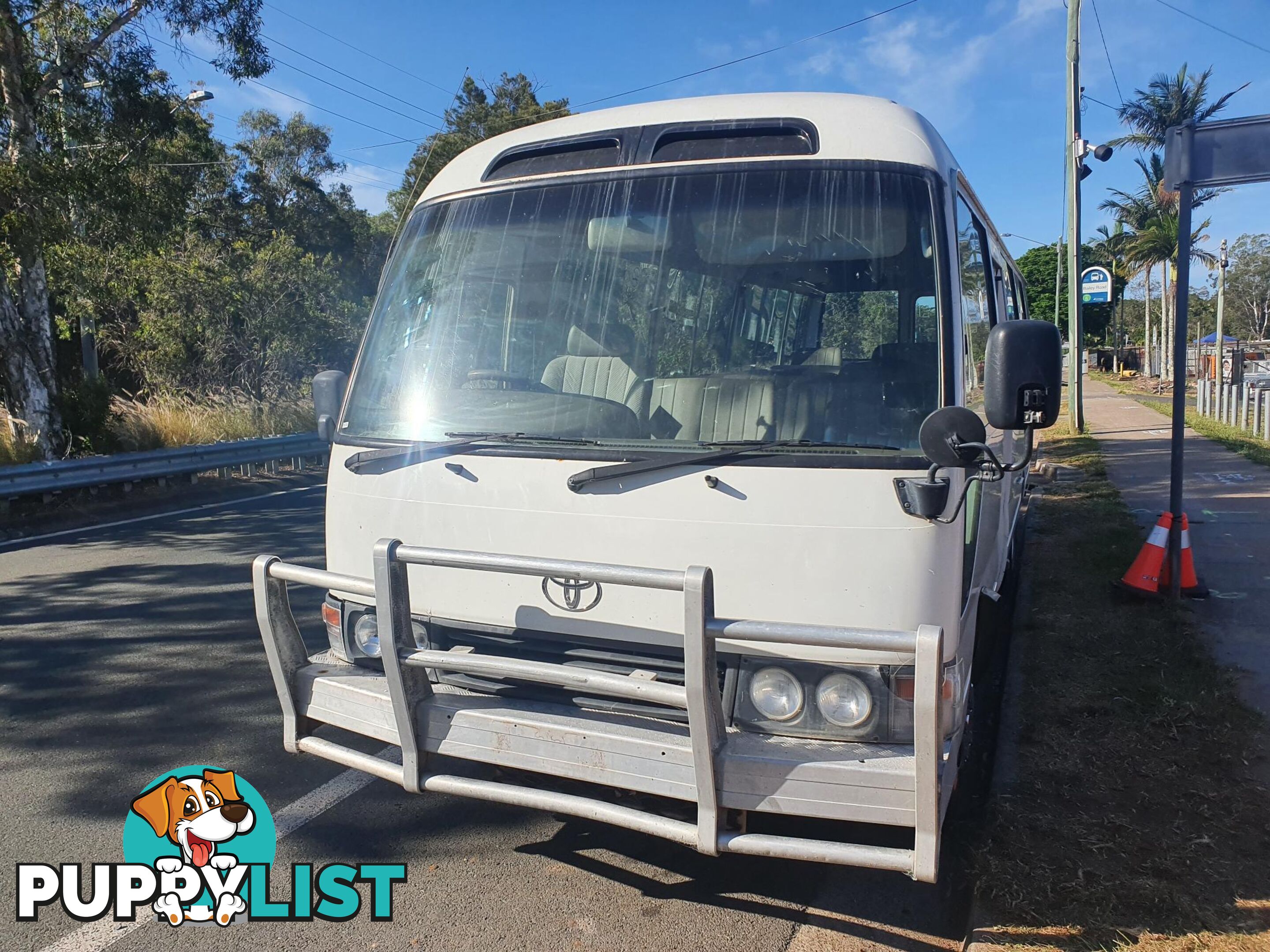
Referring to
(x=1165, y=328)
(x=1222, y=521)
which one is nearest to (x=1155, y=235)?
(x=1165, y=328)

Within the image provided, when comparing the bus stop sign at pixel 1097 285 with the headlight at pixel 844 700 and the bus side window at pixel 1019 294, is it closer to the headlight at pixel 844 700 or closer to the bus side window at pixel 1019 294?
the bus side window at pixel 1019 294

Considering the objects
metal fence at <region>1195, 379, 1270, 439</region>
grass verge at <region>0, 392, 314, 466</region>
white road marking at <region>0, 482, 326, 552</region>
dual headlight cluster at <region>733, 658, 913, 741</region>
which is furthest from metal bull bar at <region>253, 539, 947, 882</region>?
metal fence at <region>1195, 379, 1270, 439</region>

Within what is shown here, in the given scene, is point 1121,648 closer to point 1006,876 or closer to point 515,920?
point 1006,876

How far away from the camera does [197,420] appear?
619 inches

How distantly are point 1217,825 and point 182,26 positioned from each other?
1499cm

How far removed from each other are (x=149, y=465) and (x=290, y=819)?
10.3 meters

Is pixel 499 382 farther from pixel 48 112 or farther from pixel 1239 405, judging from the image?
pixel 1239 405

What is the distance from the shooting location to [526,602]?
318 cm

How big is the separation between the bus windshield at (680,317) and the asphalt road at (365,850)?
1565mm

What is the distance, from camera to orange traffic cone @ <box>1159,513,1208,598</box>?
6.55 metres

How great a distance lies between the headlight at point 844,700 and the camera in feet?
9.06

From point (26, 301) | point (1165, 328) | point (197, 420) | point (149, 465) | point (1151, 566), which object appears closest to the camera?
point (1151, 566)

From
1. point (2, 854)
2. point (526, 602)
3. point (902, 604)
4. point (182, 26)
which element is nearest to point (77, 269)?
point (182, 26)

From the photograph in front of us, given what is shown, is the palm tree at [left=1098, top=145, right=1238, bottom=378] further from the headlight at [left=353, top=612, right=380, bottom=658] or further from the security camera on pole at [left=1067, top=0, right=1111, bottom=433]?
the headlight at [left=353, top=612, right=380, bottom=658]
